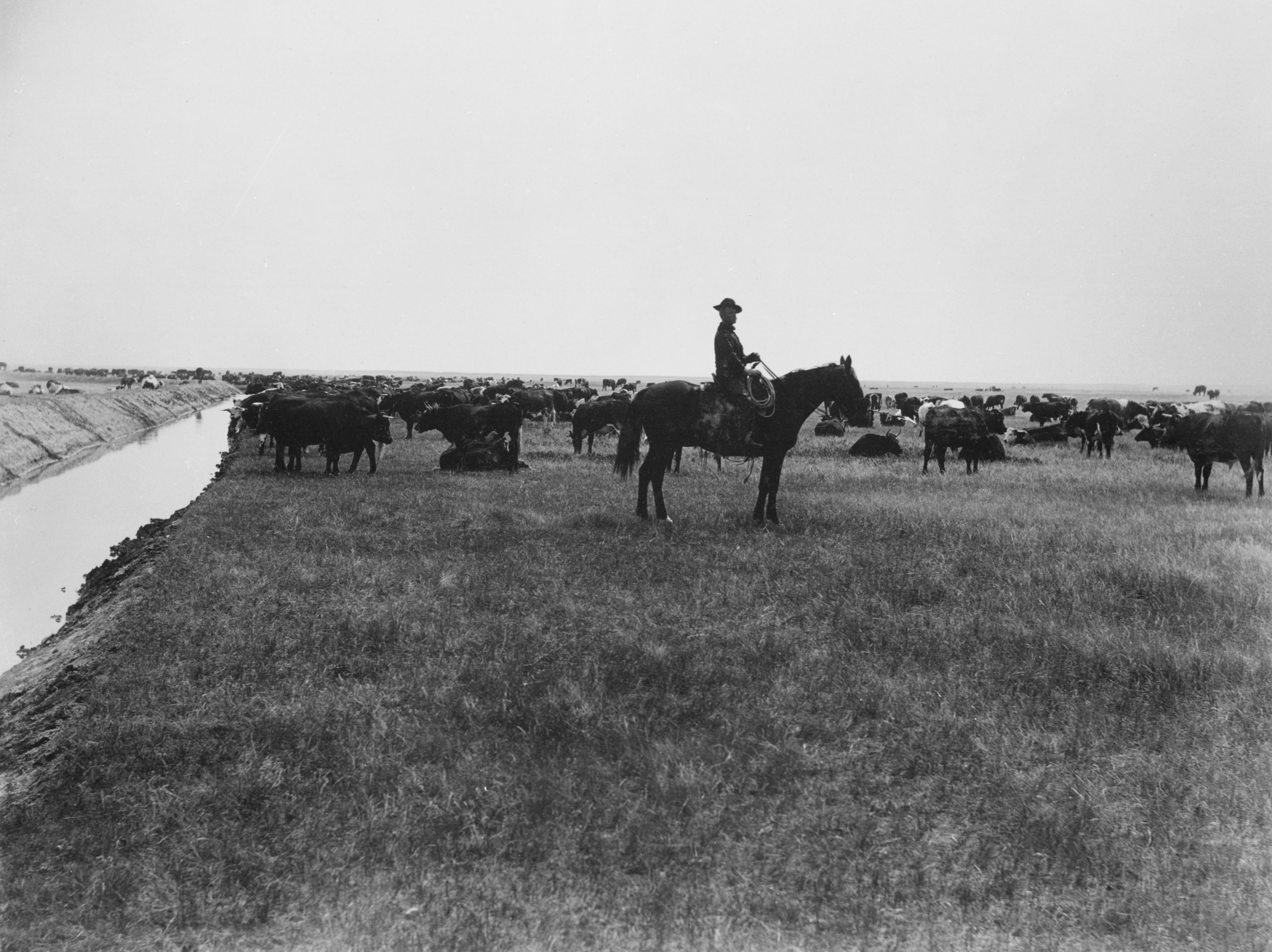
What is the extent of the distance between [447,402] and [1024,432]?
25.4 metres

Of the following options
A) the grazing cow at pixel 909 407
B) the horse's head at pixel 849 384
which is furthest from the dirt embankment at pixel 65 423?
the grazing cow at pixel 909 407

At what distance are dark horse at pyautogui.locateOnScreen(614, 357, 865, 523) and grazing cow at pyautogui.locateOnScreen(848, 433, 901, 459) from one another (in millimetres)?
13983

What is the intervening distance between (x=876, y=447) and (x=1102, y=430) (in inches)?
329

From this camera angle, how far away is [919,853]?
13.8 feet

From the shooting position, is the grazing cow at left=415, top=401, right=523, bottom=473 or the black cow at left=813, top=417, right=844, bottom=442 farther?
the black cow at left=813, top=417, right=844, bottom=442

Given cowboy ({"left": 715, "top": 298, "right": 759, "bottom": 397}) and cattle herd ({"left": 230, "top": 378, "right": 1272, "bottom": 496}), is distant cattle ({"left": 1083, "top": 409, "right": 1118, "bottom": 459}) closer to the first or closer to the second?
cattle herd ({"left": 230, "top": 378, "right": 1272, "bottom": 496})

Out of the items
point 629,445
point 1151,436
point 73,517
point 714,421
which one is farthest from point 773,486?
point 1151,436

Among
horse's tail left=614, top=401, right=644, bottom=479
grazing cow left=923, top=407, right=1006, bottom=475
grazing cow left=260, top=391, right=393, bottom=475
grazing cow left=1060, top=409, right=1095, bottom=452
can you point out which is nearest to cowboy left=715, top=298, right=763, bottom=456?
horse's tail left=614, top=401, right=644, bottom=479

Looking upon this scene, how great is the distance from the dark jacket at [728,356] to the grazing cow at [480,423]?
9996 millimetres

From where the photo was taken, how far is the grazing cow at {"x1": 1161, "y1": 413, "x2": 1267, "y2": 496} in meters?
16.0

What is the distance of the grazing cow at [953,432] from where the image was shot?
75.1 ft

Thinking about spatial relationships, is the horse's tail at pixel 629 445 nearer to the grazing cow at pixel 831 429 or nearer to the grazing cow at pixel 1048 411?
the grazing cow at pixel 831 429

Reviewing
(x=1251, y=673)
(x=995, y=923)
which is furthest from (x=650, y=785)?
(x=1251, y=673)

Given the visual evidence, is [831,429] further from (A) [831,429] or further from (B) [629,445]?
(B) [629,445]
